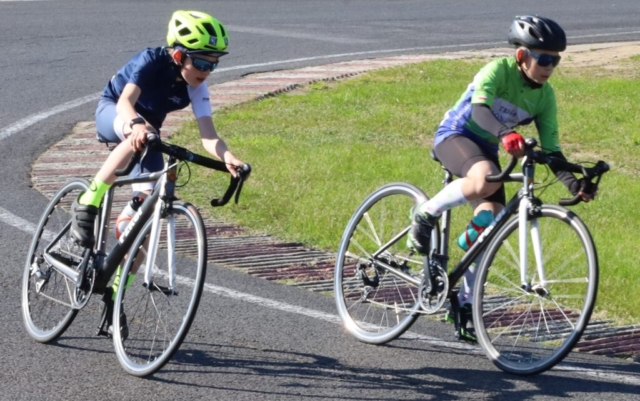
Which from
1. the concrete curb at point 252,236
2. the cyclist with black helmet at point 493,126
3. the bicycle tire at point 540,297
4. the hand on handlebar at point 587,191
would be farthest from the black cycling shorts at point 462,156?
the concrete curb at point 252,236

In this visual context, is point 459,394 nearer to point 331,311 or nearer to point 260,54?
point 331,311

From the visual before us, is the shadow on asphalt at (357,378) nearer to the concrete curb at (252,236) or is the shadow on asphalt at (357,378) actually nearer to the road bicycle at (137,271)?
the road bicycle at (137,271)

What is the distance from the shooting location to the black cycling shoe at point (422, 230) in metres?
5.93

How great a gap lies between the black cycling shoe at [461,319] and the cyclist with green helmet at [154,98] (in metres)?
1.37

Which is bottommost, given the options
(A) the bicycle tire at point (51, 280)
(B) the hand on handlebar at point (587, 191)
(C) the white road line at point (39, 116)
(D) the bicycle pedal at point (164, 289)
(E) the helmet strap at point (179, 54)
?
(C) the white road line at point (39, 116)

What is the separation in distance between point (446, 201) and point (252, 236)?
105 inches

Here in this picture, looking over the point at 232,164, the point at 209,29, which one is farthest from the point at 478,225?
the point at 209,29

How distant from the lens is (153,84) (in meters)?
5.75

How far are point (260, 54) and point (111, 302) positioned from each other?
35.4 feet

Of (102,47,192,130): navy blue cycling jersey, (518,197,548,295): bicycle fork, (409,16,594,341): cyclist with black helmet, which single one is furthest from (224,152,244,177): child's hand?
(518,197,548,295): bicycle fork

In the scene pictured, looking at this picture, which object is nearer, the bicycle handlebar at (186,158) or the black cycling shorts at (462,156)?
the bicycle handlebar at (186,158)

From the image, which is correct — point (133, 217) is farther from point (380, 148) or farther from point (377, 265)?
point (380, 148)

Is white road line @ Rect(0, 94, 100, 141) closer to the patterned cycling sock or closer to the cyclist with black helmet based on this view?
the patterned cycling sock

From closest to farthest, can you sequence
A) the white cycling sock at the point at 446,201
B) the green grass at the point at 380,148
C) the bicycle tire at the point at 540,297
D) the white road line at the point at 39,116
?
1. the bicycle tire at the point at 540,297
2. the white cycling sock at the point at 446,201
3. the green grass at the point at 380,148
4. the white road line at the point at 39,116
